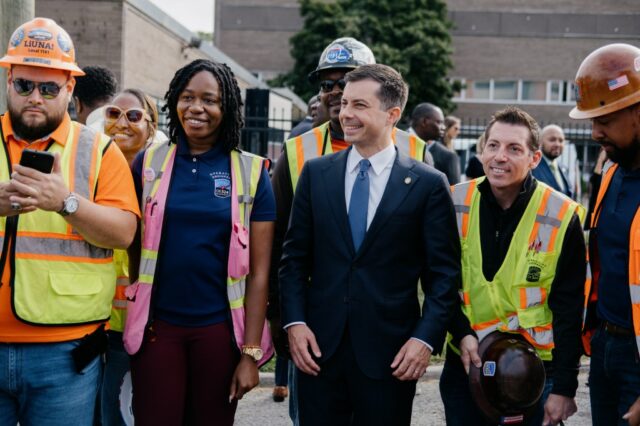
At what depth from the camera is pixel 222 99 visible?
358cm

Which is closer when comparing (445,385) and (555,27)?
(445,385)

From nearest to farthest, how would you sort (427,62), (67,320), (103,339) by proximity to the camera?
1. (67,320)
2. (103,339)
3. (427,62)

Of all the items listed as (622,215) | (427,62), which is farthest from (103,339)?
(427,62)

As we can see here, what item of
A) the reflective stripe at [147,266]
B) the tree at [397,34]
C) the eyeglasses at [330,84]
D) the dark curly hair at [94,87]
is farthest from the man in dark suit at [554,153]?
the tree at [397,34]

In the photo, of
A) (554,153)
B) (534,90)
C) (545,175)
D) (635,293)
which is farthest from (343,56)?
(534,90)

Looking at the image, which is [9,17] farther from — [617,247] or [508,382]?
[617,247]

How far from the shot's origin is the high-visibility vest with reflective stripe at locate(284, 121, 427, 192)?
4.12 m

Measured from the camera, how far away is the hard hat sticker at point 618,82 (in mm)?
3160

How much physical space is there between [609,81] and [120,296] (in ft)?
8.74

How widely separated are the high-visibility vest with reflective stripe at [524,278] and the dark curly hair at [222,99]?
132cm

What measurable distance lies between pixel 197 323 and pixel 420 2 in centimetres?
3866

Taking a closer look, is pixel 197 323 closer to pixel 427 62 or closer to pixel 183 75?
pixel 183 75

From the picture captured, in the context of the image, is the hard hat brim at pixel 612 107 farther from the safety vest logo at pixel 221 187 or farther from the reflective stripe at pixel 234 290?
the reflective stripe at pixel 234 290

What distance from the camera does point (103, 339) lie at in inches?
125
